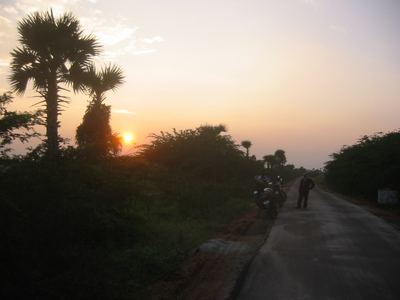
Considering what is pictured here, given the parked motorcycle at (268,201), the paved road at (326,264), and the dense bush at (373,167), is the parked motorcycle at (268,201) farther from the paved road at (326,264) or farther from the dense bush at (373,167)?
the dense bush at (373,167)

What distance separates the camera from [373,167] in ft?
103

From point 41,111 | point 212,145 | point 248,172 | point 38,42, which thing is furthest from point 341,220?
point 248,172

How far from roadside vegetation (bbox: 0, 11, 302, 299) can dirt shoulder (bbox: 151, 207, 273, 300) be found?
1.16 feet

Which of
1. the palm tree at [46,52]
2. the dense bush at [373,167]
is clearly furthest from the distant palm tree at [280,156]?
the palm tree at [46,52]

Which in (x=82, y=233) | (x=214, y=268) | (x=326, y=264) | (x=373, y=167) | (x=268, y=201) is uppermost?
(x=373, y=167)

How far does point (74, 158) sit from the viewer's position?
11625mm

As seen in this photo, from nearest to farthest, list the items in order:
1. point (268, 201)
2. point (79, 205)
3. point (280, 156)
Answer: point (79, 205) → point (268, 201) → point (280, 156)

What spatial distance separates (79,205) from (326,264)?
205 inches

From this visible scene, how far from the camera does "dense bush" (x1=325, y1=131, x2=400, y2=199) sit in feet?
94.1

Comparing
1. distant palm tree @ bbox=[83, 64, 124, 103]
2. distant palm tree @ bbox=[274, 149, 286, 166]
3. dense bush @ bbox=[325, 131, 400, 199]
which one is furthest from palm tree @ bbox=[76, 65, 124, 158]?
distant palm tree @ bbox=[274, 149, 286, 166]

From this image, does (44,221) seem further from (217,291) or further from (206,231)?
(206,231)

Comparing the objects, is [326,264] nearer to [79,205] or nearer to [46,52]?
[79,205]

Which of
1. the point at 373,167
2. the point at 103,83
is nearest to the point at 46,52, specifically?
the point at 103,83

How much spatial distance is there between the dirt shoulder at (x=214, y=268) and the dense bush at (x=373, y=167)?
55.7ft
